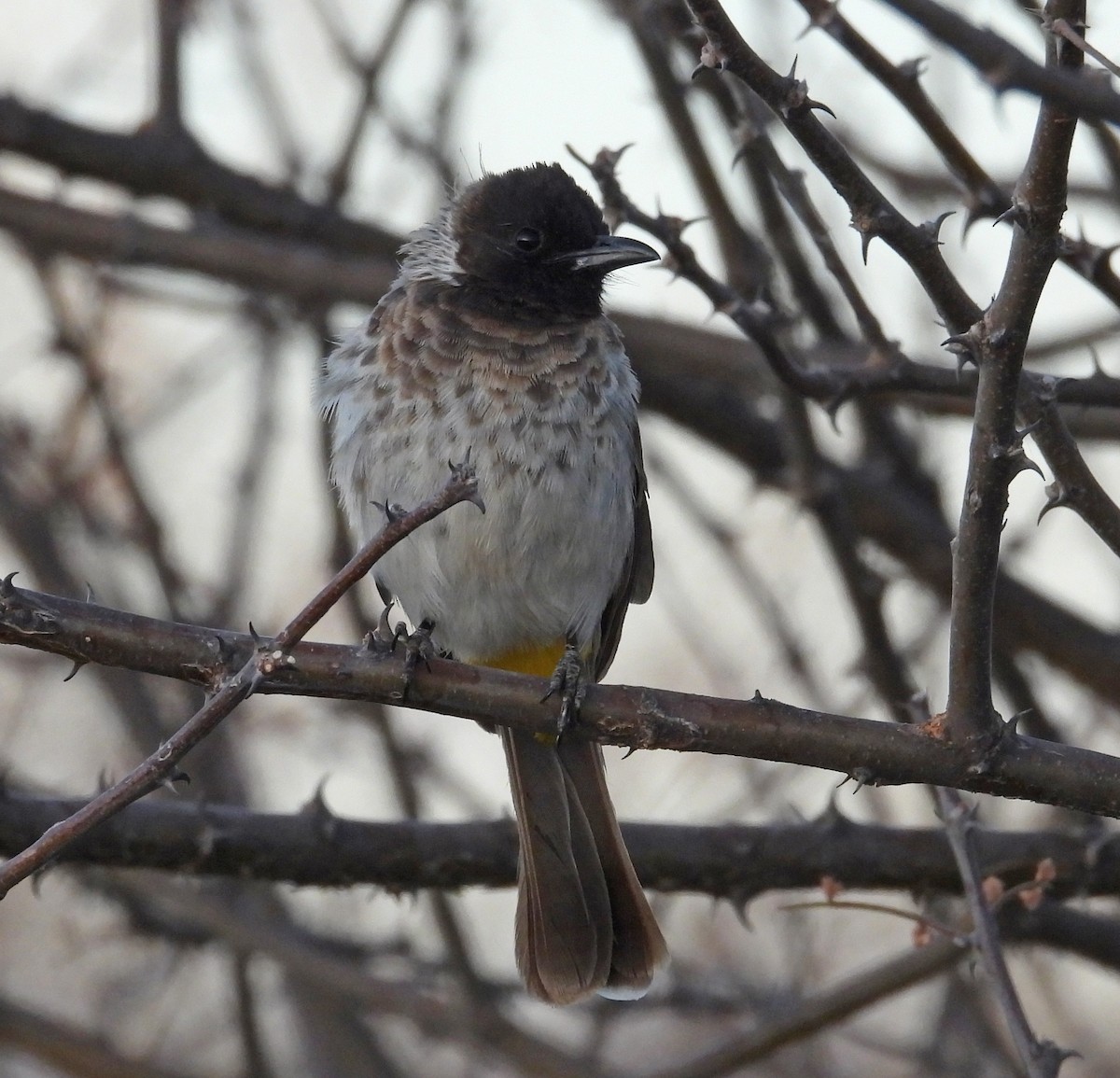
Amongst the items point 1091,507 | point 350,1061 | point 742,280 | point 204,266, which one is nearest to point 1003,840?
point 1091,507

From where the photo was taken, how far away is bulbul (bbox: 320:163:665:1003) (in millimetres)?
3602

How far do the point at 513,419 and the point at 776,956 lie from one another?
14.2 feet

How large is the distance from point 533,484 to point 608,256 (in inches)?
26.7

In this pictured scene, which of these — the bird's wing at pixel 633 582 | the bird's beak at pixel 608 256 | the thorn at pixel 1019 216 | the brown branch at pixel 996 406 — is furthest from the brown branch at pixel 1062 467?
the bird's wing at pixel 633 582

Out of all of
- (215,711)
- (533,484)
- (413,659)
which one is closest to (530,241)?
(533,484)

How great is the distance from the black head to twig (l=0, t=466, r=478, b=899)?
2.12m

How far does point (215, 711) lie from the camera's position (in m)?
1.84

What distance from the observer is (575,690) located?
2.70 metres

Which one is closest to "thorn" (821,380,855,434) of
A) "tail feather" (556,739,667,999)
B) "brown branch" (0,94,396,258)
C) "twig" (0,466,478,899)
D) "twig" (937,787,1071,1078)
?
"twig" (937,787,1071,1078)

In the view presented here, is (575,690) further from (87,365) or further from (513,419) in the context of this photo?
(87,365)

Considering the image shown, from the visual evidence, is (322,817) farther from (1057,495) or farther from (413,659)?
(1057,495)

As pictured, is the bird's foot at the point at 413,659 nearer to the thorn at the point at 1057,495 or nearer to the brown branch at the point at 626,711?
the brown branch at the point at 626,711

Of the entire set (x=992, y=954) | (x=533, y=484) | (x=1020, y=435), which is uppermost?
(x=533, y=484)

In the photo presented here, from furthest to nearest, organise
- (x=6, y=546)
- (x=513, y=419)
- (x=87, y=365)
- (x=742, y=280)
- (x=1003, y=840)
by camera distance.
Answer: (x=6, y=546), (x=87, y=365), (x=742, y=280), (x=513, y=419), (x=1003, y=840)
